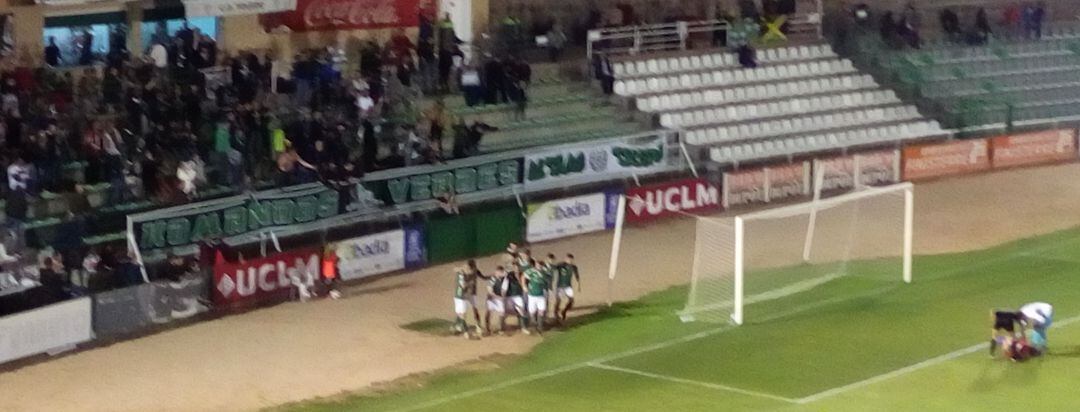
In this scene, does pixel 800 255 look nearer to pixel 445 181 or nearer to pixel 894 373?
pixel 445 181

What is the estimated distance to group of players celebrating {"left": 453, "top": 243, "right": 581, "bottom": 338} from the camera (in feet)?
79.1

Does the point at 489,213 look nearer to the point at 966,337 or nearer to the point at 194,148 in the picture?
the point at 194,148

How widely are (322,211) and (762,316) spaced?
754cm

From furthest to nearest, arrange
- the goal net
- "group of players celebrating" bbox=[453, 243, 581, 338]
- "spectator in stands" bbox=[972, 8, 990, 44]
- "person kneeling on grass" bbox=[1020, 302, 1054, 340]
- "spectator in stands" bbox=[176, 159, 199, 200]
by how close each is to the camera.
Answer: "spectator in stands" bbox=[972, 8, 990, 44] → "spectator in stands" bbox=[176, 159, 199, 200] → the goal net → "group of players celebrating" bbox=[453, 243, 581, 338] → "person kneeling on grass" bbox=[1020, 302, 1054, 340]

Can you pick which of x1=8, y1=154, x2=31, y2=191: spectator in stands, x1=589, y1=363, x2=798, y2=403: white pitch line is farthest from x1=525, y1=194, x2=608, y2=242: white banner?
x1=8, y1=154, x2=31, y2=191: spectator in stands

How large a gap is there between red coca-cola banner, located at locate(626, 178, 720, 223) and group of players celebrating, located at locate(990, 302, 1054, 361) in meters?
10.9

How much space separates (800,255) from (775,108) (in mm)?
9493

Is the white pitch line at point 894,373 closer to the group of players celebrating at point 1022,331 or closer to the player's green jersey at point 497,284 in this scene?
the group of players celebrating at point 1022,331

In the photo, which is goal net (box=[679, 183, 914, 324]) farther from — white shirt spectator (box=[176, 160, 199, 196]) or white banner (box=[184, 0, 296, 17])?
white banner (box=[184, 0, 296, 17])

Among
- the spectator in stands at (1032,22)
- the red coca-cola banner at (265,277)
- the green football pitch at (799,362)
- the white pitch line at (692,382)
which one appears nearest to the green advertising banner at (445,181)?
the red coca-cola banner at (265,277)

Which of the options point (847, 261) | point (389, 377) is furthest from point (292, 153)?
point (847, 261)

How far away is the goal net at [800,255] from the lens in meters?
26.1

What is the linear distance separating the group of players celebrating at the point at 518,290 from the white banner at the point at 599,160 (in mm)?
7213

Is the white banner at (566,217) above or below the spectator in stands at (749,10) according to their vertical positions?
below
